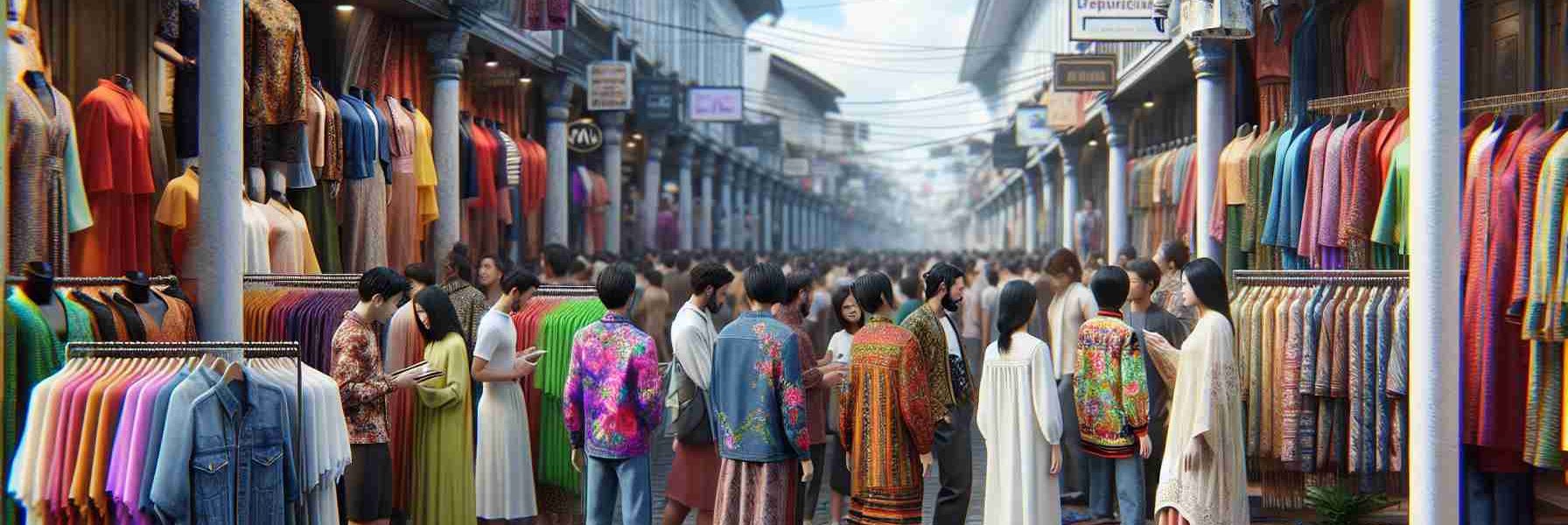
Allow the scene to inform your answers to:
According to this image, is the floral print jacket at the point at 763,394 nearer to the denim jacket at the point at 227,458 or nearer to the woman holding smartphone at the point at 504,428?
the woman holding smartphone at the point at 504,428

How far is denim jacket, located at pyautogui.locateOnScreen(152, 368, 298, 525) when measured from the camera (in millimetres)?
5082

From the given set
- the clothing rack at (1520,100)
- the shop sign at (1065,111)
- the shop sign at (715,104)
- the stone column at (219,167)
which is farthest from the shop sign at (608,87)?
the clothing rack at (1520,100)

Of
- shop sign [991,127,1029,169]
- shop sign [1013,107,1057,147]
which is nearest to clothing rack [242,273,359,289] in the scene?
shop sign [1013,107,1057,147]

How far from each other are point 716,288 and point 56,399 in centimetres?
320

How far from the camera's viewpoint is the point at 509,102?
18422 mm

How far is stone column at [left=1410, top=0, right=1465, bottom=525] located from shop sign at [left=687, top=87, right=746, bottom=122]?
68.9 ft

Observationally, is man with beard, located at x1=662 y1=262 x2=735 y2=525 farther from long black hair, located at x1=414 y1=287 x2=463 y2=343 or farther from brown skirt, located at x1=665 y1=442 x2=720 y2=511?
long black hair, located at x1=414 y1=287 x2=463 y2=343

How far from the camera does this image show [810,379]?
778 cm

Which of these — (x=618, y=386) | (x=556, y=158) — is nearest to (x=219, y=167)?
(x=618, y=386)

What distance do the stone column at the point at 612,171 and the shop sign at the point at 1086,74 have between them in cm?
762

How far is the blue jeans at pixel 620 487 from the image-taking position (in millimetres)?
7316

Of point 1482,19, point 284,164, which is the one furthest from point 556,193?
point 1482,19

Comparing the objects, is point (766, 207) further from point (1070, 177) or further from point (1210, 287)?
point (1210, 287)

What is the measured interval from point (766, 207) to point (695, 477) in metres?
51.2
